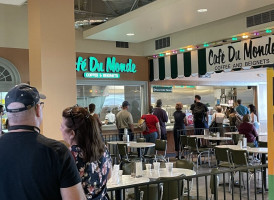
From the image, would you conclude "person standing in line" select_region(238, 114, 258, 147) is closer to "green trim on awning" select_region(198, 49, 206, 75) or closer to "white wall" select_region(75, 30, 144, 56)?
"green trim on awning" select_region(198, 49, 206, 75)

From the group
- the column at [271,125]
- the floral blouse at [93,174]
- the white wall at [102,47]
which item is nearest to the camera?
the floral blouse at [93,174]

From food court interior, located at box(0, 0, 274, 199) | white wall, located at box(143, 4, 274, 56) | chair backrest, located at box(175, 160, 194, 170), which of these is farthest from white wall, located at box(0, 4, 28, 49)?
chair backrest, located at box(175, 160, 194, 170)

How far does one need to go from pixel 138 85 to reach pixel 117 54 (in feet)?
4.26

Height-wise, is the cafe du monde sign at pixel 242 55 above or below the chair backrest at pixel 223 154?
above

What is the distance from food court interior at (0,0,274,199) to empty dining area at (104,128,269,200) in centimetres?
12

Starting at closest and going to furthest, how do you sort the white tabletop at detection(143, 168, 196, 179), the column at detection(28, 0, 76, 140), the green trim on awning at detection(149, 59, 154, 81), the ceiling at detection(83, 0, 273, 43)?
the white tabletop at detection(143, 168, 196, 179)
the column at detection(28, 0, 76, 140)
the ceiling at detection(83, 0, 273, 43)
the green trim on awning at detection(149, 59, 154, 81)

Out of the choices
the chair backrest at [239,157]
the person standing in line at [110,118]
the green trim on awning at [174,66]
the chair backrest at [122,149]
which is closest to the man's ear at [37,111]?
the chair backrest at [239,157]

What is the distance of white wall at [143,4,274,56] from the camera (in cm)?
877

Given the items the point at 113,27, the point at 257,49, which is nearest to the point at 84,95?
the point at 113,27

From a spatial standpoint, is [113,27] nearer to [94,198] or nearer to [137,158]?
[137,158]

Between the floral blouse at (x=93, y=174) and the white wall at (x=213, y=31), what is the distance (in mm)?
6565

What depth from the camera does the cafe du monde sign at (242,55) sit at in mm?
8484

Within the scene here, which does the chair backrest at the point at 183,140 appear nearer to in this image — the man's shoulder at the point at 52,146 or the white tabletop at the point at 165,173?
the white tabletop at the point at 165,173

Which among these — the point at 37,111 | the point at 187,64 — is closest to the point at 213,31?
the point at 187,64
